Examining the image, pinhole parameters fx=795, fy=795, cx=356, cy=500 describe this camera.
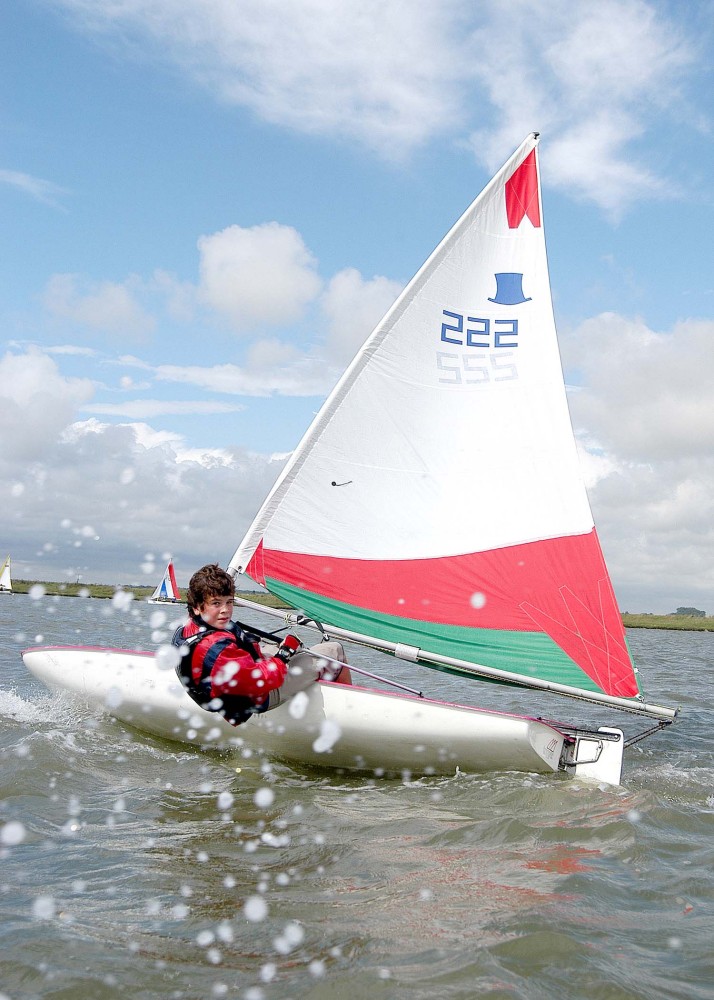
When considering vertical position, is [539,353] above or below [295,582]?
above

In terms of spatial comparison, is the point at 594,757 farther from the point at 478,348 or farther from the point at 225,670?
the point at 478,348

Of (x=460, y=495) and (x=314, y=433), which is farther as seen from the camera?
(x=460, y=495)

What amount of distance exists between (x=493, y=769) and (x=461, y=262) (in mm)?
4569

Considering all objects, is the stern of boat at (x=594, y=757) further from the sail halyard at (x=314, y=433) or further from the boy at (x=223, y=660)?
the sail halyard at (x=314, y=433)

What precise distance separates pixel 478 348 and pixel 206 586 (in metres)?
3.50

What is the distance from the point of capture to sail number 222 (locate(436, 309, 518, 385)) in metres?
7.47

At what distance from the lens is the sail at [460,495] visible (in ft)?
23.1

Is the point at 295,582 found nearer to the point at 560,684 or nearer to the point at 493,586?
the point at 493,586

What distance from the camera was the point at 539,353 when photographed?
7781mm

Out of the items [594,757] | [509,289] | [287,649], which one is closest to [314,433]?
[287,649]

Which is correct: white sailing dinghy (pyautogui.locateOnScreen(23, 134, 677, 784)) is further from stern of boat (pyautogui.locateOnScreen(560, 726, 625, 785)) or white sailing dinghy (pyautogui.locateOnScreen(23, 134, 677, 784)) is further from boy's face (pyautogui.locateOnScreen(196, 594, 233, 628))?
boy's face (pyautogui.locateOnScreen(196, 594, 233, 628))

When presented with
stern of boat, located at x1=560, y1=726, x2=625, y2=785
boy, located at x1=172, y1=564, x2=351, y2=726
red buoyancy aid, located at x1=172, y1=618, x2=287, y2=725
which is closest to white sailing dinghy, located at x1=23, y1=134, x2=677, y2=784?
stern of boat, located at x1=560, y1=726, x2=625, y2=785

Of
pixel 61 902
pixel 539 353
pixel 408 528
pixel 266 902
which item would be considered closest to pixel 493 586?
pixel 408 528

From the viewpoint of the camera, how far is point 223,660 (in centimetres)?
580
